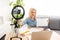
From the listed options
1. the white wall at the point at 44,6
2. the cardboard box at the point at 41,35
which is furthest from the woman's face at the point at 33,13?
the cardboard box at the point at 41,35

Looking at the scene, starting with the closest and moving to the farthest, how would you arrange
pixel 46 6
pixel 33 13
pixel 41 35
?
pixel 41 35 → pixel 33 13 → pixel 46 6

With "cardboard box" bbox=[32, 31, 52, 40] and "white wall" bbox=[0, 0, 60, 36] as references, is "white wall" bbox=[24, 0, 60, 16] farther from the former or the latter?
"cardboard box" bbox=[32, 31, 52, 40]

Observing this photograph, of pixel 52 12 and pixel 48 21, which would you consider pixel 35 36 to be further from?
pixel 52 12

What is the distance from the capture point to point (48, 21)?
354cm

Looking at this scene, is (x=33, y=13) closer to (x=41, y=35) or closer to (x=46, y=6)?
(x=46, y=6)

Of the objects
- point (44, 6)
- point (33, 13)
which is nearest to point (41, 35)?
point (33, 13)

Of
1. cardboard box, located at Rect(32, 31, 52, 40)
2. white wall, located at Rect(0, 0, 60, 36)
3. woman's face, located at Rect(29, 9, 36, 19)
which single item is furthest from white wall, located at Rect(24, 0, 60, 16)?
cardboard box, located at Rect(32, 31, 52, 40)

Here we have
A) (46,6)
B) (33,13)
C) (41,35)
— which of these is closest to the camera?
(41,35)

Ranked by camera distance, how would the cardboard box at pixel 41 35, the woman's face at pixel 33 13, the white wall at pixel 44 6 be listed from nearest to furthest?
the cardboard box at pixel 41 35
the woman's face at pixel 33 13
the white wall at pixel 44 6

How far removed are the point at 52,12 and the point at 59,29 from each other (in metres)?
0.60

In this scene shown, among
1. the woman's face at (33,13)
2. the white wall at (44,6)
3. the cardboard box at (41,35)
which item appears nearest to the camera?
the cardboard box at (41,35)

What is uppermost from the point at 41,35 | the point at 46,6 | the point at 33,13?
the point at 46,6

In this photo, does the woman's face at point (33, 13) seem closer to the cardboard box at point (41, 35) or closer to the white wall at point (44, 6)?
the white wall at point (44, 6)

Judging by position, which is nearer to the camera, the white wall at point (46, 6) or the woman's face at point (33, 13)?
the woman's face at point (33, 13)
